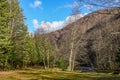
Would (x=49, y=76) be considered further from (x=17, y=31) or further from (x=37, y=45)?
(x=37, y=45)

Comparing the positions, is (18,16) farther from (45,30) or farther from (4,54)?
(45,30)

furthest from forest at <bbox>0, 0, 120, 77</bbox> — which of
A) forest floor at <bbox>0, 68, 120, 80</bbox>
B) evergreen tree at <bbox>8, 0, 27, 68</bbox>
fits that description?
forest floor at <bbox>0, 68, 120, 80</bbox>

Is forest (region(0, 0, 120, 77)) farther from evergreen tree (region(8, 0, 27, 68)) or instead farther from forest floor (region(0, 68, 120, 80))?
forest floor (region(0, 68, 120, 80))

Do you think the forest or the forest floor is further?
the forest

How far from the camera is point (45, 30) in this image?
212 feet

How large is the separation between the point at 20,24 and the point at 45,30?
19.6 metres

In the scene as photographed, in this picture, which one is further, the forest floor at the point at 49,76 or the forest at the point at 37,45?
the forest at the point at 37,45

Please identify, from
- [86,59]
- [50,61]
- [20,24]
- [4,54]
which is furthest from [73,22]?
[50,61]

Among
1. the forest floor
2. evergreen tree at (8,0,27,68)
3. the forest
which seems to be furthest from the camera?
evergreen tree at (8,0,27,68)

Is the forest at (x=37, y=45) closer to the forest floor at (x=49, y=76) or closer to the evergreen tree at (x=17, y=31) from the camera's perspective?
the evergreen tree at (x=17, y=31)

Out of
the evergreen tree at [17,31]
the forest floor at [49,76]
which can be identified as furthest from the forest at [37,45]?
the forest floor at [49,76]

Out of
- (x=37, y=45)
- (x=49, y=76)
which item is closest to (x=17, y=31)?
(x=49, y=76)

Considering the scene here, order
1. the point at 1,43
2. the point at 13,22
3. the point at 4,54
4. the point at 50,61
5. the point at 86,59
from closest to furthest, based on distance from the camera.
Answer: the point at 1,43, the point at 4,54, the point at 13,22, the point at 86,59, the point at 50,61

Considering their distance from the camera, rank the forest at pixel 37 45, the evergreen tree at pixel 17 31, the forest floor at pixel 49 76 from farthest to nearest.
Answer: the evergreen tree at pixel 17 31 < the forest at pixel 37 45 < the forest floor at pixel 49 76
